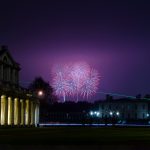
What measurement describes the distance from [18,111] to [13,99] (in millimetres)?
4272

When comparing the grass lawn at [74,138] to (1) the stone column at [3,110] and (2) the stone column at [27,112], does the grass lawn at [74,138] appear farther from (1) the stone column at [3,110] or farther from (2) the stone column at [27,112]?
(2) the stone column at [27,112]

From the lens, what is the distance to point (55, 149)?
35.6 m

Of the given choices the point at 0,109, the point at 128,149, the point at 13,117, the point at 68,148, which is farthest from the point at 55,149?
the point at 13,117

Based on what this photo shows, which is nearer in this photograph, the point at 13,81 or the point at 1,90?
the point at 1,90

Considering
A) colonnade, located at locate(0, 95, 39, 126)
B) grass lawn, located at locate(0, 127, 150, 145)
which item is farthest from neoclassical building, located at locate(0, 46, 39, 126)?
grass lawn, located at locate(0, 127, 150, 145)

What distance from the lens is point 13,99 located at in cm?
11462

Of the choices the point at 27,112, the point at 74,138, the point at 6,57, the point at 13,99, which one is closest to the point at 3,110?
the point at 13,99

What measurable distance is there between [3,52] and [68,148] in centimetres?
8763

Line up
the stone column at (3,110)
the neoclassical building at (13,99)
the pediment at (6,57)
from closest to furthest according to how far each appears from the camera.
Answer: the stone column at (3,110)
the neoclassical building at (13,99)
the pediment at (6,57)

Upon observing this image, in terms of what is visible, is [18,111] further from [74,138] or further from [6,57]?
[74,138]

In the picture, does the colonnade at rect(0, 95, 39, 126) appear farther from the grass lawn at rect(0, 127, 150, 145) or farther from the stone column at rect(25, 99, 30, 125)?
the grass lawn at rect(0, 127, 150, 145)

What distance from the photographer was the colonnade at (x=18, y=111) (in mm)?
108062

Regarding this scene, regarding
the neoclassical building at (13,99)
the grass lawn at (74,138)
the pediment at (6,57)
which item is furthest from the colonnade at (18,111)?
the grass lawn at (74,138)

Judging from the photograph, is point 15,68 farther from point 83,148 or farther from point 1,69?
point 83,148
